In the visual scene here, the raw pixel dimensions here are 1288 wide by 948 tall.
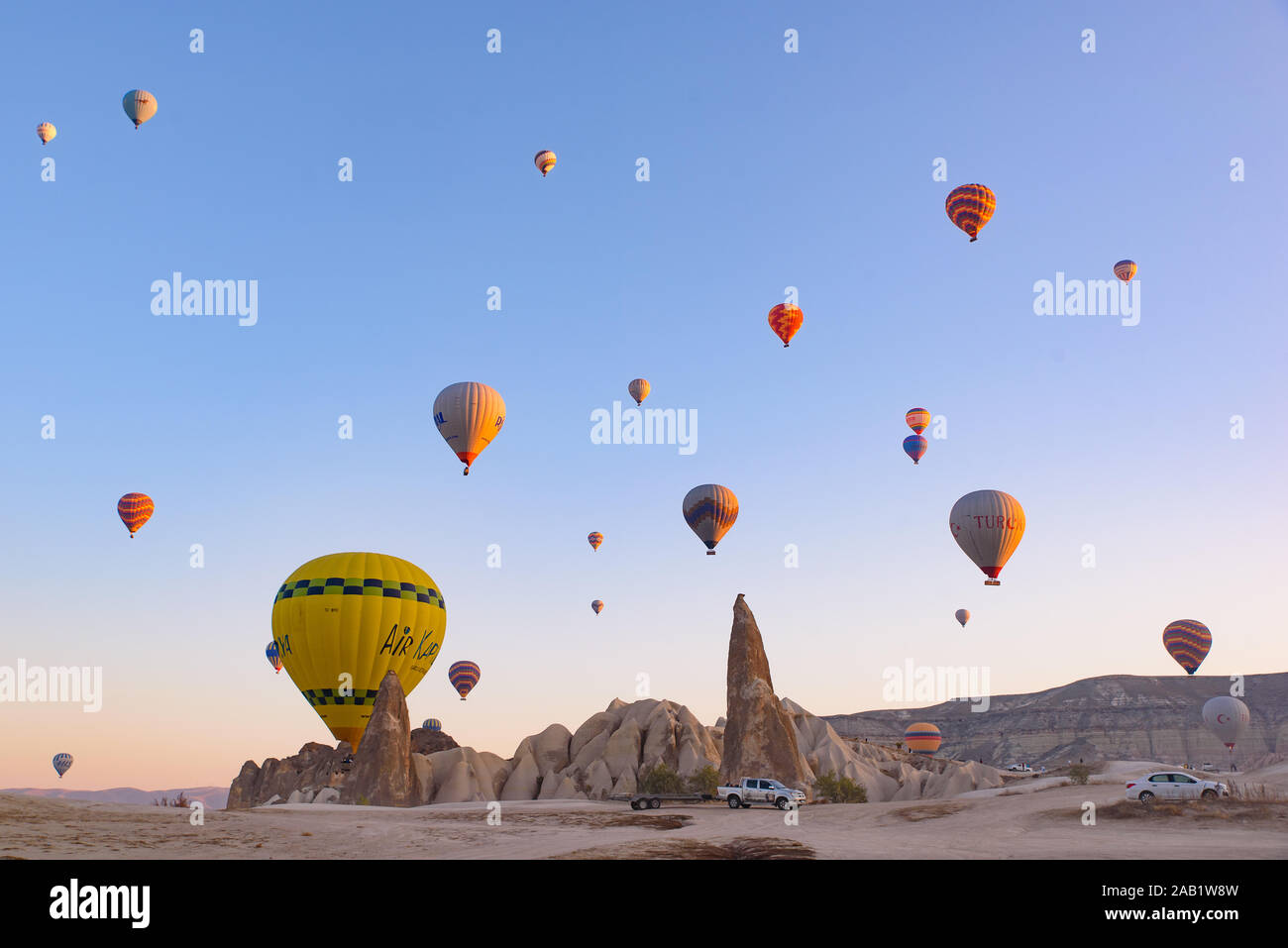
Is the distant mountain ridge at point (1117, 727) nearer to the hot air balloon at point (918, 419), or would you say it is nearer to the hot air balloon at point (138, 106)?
the hot air balloon at point (918, 419)

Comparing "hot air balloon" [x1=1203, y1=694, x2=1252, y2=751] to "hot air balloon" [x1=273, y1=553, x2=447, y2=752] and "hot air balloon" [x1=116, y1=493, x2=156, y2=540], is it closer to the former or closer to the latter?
"hot air balloon" [x1=273, y1=553, x2=447, y2=752]

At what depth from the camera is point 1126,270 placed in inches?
2685

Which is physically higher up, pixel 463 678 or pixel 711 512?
pixel 711 512

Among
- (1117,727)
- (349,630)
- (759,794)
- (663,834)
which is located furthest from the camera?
(1117,727)

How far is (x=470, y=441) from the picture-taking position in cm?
6006

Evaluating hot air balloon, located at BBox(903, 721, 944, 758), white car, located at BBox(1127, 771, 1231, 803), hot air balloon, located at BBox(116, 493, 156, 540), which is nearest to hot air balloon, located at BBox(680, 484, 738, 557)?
white car, located at BBox(1127, 771, 1231, 803)

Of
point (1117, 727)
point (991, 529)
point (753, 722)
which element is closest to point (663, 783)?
point (753, 722)

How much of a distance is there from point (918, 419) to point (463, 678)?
155ft

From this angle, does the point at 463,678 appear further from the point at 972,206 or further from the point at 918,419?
the point at 972,206

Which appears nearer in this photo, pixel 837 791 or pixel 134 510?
pixel 837 791

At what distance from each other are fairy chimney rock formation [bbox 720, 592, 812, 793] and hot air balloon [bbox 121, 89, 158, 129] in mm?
49930

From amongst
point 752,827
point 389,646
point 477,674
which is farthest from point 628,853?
point 477,674
